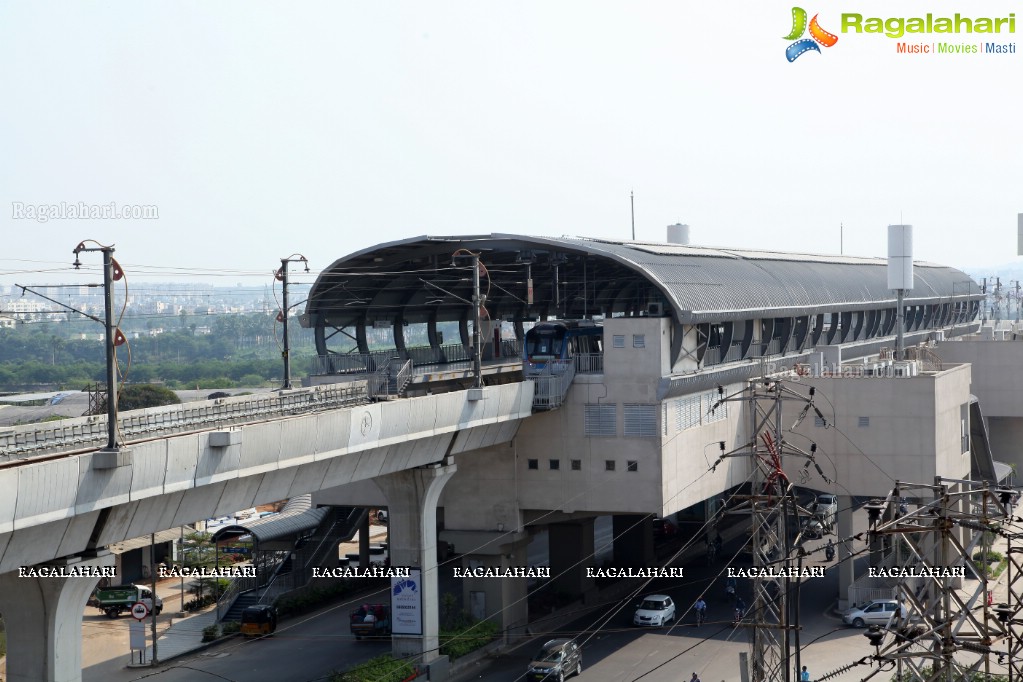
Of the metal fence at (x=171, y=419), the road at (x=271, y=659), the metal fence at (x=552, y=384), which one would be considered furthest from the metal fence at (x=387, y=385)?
the road at (x=271, y=659)

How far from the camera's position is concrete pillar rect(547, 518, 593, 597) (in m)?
55.8

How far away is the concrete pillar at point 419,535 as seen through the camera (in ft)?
144

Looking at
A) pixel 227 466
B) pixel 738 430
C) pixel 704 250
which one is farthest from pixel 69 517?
pixel 704 250

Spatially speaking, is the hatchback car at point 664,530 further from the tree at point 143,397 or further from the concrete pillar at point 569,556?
the tree at point 143,397

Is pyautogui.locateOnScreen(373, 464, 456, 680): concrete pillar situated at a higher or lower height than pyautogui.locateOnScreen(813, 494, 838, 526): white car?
higher

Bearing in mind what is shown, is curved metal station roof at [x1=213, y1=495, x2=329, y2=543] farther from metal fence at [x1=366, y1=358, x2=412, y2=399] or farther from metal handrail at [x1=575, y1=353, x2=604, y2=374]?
metal handrail at [x1=575, y1=353, x2=604, y2=374]

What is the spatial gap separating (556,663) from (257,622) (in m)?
15.5

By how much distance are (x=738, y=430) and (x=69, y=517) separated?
110 feet

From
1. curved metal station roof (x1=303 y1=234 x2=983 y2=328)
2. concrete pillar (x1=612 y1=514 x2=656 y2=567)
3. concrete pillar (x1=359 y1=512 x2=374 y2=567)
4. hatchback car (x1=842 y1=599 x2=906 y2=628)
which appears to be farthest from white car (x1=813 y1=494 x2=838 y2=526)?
concrete pillar (x1=359 y1=512 x2=374 y2=567)

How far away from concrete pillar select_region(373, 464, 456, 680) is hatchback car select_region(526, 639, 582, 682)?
11.4ft

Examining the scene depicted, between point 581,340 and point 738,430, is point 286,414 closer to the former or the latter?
point 581,340

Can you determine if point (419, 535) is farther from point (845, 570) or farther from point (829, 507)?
point (829, 507)

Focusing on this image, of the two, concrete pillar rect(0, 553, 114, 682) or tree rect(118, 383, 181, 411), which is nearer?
concrete pillar rect(0, 553, 114, 682)

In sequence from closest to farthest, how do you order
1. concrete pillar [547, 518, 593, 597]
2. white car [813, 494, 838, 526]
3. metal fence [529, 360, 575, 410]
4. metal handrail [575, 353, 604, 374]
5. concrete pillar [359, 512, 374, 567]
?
metal fence [529, 360, 575, 410] < metal handrail [575, 353, 604, 374] < concrete pillar [547, 518, 593, 597] < concrete pillar [359, 512, 374, 567] < white car [813, 494, 838, 526]
